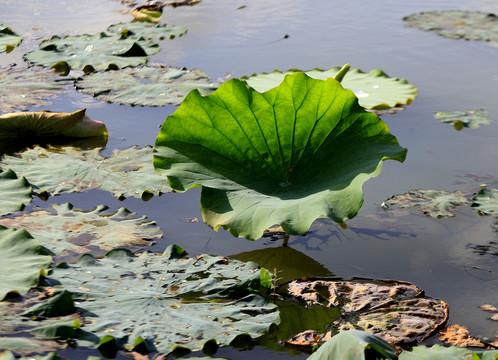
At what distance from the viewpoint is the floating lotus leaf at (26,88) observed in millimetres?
3195

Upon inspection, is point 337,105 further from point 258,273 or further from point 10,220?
point 10,220

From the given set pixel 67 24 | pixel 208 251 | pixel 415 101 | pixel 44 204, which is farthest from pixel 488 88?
pixel 67 24

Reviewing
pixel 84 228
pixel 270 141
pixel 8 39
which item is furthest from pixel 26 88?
pixel 270 141

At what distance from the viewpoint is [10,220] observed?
2148 mm

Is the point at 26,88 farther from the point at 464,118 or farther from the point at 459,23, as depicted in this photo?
the point at 459,23

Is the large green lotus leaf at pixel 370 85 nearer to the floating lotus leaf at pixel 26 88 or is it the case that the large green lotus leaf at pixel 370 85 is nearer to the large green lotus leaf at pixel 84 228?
the floating lotus leaf at pixel 26 88

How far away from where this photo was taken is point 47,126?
282 cm

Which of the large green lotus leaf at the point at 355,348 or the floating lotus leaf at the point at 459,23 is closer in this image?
the large green lotus leaf at the point at 355,348

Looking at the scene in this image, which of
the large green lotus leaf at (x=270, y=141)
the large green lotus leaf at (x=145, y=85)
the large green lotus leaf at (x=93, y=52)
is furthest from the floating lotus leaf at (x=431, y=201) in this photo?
the large green lotus leaf at (x=93, y=52)

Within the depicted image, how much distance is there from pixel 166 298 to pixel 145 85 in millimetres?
1962

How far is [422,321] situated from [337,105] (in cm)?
81

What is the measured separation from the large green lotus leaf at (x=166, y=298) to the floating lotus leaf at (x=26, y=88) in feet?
5.29

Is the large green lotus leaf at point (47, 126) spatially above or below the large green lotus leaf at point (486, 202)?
above

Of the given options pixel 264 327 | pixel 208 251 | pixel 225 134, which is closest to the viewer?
pixel 264 327
